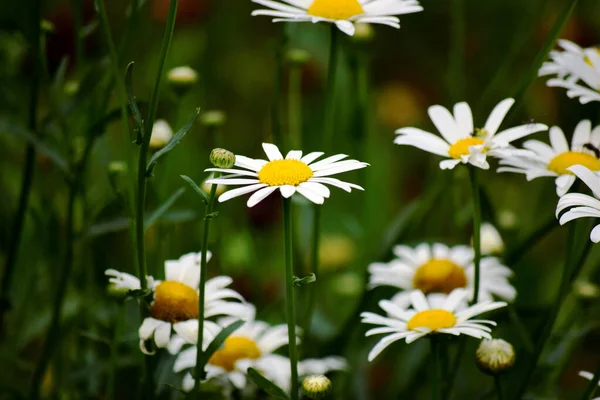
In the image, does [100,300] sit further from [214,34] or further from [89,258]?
[214,34]

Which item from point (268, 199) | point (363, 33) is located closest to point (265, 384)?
point (363, 33)

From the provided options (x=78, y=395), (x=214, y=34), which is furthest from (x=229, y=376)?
(x=214, y=34)

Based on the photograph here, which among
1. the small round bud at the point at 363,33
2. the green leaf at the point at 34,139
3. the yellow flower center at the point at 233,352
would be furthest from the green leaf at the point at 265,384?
the small round bud at the point at 363,33

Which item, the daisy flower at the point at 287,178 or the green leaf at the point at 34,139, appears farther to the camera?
the green leaf at the point at 34,139

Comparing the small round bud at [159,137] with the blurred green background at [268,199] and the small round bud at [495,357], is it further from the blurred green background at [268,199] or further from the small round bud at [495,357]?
the small round bud at [495,357]

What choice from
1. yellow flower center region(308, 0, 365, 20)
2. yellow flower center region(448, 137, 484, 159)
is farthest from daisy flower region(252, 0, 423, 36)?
yellow flower center region(448, 137, 484, 159)
